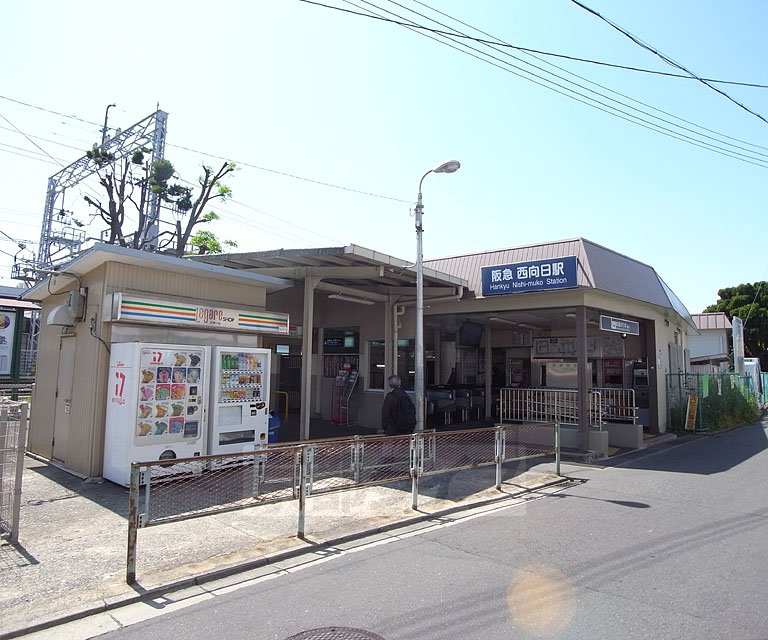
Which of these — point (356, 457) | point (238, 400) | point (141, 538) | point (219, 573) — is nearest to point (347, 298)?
point (238, 400)

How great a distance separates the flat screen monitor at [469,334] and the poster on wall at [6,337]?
603 inches

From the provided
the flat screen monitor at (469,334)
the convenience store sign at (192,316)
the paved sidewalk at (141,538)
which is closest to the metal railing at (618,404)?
the flat screen monitor at (469,334)

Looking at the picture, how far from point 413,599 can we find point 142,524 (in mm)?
2580

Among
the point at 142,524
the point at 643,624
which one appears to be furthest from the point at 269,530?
A: the point at 643,624

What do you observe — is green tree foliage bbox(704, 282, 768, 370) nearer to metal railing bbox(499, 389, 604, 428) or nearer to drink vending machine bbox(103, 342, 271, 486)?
metal railing bbox(499, 389, 604, 428)

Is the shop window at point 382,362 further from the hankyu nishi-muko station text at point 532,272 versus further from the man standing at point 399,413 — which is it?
the man standing at point 399,413

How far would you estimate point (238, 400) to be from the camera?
9234mm

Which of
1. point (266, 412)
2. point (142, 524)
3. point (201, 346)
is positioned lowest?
point (142, 524)

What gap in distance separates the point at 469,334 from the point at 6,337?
52.1ft

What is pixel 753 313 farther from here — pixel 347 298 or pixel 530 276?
pixel 347 298

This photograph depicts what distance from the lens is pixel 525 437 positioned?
12.6 metres

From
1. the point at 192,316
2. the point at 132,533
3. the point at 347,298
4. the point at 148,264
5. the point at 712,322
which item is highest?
the point at 712,322

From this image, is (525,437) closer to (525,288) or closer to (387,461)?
(525,288)

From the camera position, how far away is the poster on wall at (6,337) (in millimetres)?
18547
